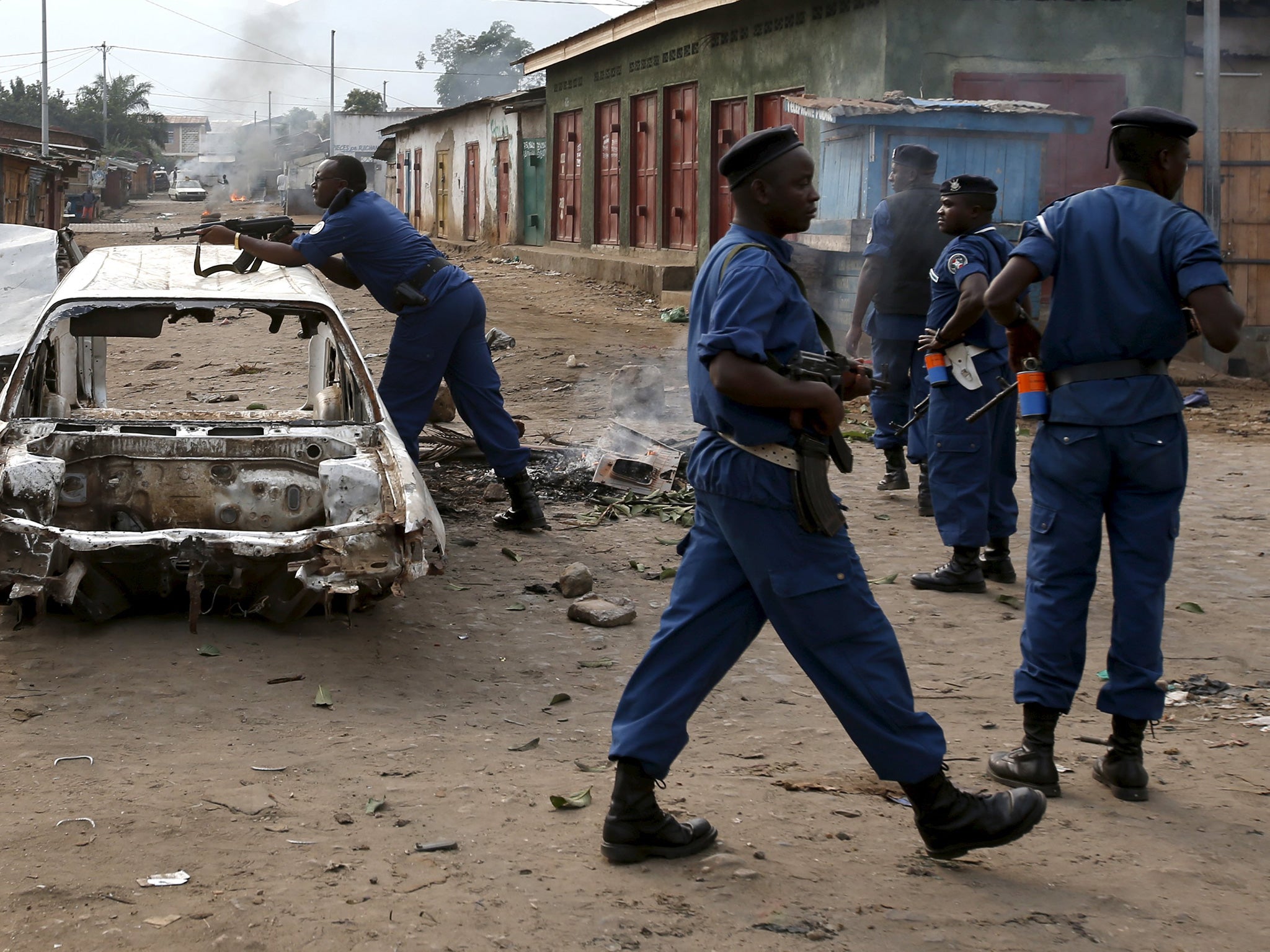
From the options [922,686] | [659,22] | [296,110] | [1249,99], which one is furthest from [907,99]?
[296,110]

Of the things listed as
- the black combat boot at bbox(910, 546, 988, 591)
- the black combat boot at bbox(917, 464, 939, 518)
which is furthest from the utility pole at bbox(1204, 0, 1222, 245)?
the black combat boot at bbox(910, 546, 988, 591)

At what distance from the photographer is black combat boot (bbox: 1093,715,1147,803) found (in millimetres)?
3496

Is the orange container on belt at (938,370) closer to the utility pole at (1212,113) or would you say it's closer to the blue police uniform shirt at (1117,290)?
the blue police uniform shirt at (1117,290)

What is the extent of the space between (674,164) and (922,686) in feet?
49.9

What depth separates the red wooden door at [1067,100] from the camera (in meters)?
12.8

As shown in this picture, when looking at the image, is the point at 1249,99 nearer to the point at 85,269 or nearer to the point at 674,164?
the point at 674,164

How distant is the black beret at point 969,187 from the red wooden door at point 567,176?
17498mm

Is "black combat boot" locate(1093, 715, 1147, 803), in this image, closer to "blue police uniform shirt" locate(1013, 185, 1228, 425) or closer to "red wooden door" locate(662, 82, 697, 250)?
"blue police uniform shirt" locate(1013, 185, 1228, 425)

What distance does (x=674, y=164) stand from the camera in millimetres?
18812

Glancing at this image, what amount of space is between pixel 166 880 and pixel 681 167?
54.7ft

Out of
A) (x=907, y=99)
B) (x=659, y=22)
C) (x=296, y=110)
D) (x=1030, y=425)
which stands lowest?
(x=1030, y=425)

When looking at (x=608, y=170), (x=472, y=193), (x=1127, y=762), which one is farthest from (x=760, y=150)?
(x=472, y=193)

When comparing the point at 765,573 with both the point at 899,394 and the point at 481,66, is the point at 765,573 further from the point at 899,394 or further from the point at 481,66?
Result: the point at 481,66

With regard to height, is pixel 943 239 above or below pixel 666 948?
above
